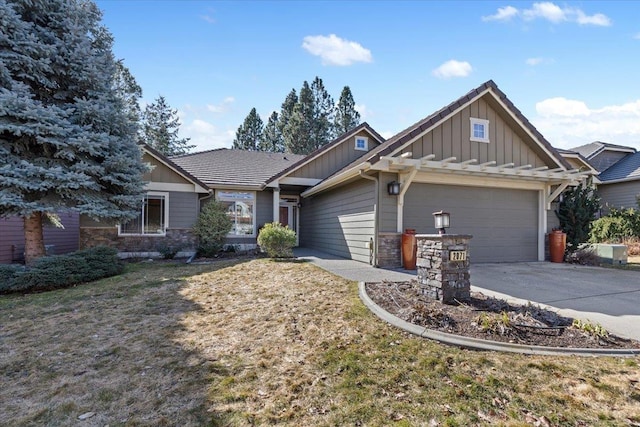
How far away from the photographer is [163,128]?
3266 cm

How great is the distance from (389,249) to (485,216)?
3.40m

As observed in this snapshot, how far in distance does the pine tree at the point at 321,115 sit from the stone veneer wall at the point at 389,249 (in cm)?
2617

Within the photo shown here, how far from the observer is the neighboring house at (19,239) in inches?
393

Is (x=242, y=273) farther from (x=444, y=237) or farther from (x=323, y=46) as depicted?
(x=323, y=46)

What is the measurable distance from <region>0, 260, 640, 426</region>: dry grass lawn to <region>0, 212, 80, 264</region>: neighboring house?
6.77 metres

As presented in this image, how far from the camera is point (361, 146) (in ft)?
47.6

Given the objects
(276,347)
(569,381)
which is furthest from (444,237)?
(276,347)

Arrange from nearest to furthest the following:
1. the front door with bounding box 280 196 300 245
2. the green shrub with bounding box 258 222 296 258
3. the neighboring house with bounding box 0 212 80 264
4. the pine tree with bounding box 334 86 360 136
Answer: the green shrub with bounding box 258 222 296 258 → the neighboring house with bounding box 0 212 80 264 → the front door with bounding box 280 196 300 245 → the pine tree with bounding box 334 86 360 136

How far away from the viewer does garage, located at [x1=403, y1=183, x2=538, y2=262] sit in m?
8.91

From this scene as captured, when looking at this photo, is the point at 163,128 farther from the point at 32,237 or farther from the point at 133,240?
the point at 32,237

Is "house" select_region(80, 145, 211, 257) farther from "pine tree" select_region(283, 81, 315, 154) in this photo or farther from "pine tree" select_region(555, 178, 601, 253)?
"pine tree" select_region(283, 81, 315, 154)

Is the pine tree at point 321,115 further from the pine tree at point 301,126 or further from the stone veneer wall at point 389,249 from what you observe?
the stone veneer wall at point 389,249

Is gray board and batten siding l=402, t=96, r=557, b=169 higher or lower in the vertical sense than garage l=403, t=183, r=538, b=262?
higher

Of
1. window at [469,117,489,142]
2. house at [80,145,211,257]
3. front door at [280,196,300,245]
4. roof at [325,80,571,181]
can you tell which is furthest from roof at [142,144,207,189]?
window at [469,117,489,142]
